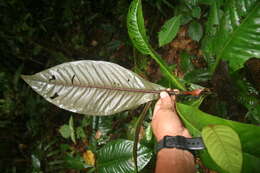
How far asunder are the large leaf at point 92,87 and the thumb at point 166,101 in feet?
0.09

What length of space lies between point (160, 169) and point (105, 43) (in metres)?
1.60

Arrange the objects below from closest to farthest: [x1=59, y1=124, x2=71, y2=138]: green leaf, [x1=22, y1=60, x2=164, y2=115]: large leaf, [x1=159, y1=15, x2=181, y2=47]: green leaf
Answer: [x1=22, y1=60, x2=164, y2=115]: large leaf → [x1=159, y1=15, x2=181, y2=47]: green leaf → [x1=59, y1=124, x2=71, y2=138]: green leaf

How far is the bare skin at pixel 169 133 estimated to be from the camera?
66cm

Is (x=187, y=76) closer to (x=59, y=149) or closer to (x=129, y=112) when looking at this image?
(x=129, y=112)

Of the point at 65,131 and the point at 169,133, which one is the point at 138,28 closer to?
the point at 169,133

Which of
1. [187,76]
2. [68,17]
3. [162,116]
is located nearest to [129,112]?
[187,76]

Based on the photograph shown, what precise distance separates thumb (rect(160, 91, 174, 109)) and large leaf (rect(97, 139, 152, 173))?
1.28ft

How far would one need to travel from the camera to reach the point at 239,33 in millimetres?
660

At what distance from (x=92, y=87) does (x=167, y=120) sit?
0.97 ft

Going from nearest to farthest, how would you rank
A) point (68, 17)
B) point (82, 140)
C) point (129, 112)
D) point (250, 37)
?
1. point (250, 37)
2. point (129, 112)
3. point (82, 140)
4. point (68, 17)

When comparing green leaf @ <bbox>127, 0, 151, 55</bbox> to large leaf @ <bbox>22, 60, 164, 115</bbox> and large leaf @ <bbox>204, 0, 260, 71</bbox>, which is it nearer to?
large leaf @ <bbox>22, 60, 164, 115</bbox>

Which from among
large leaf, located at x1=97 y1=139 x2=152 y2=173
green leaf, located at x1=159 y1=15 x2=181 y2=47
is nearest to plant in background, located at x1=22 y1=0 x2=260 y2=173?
green leaf, located at x1=159 y1=15 x2=181 y2=47

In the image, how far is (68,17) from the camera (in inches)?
81.4

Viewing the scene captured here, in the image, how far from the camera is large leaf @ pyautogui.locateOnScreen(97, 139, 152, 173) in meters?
1.09
